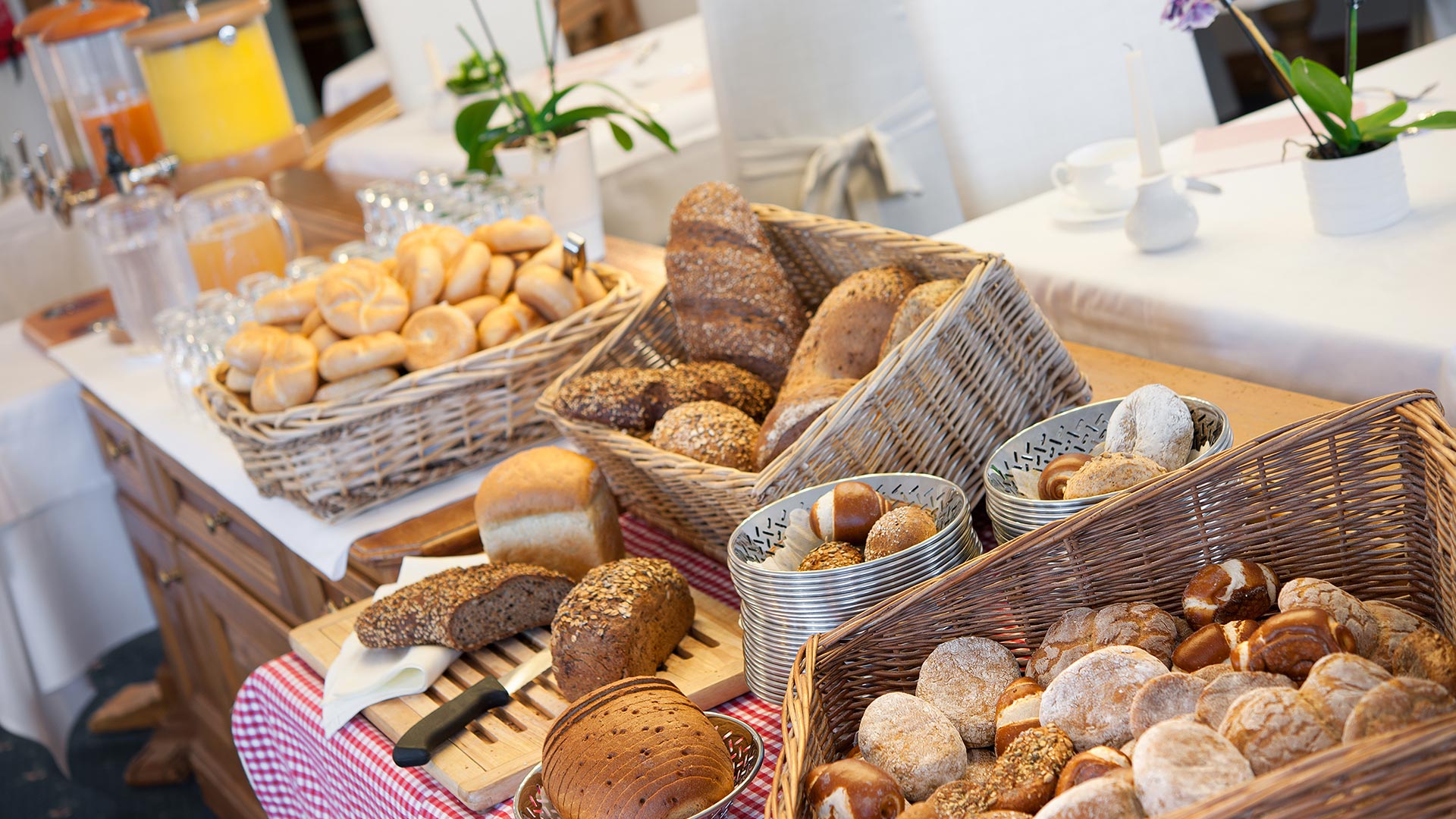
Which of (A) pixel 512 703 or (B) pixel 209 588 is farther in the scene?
(B) pixel 209 588

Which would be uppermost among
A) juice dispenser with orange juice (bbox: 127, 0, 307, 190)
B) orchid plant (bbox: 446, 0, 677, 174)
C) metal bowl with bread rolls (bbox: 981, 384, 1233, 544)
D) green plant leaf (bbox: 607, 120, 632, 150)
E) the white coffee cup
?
juice dispenser with orange juice (bbox: 127, 0, 307, 190)

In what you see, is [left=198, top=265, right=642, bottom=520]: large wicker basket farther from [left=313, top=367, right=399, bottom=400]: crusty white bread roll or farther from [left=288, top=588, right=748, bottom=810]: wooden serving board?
[left=288, top=588, right=748, bottom=810]: wooden serving board

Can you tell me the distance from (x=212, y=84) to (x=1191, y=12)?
1.78m

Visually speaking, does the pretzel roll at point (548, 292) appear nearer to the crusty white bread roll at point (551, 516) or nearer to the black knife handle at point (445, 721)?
the crusty white bread roll at point (551, 516)

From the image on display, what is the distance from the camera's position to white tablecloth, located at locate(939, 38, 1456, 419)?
900mm

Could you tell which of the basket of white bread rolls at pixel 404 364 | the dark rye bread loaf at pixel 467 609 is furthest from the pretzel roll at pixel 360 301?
the dark rye bread loaf at pixel 467 609

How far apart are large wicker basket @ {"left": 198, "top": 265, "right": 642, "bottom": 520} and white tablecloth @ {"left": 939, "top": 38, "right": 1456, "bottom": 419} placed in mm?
454

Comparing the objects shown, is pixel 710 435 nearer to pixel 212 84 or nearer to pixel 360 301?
pixel 360 301

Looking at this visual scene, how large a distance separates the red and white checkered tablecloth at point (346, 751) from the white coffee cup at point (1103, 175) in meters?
0.60

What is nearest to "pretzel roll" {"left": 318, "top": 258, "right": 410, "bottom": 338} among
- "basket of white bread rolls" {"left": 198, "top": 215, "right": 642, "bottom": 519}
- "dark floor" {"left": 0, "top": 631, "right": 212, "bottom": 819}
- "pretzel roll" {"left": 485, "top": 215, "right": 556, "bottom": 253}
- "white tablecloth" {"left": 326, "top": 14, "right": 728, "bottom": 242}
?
"basket of white bread rolls" {"left": 198, "top": 215, "right": 642, "bottom": 519}

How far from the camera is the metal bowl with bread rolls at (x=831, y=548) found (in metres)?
0.70

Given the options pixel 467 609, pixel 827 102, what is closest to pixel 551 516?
pixel 467 609

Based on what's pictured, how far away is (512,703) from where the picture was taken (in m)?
0.83

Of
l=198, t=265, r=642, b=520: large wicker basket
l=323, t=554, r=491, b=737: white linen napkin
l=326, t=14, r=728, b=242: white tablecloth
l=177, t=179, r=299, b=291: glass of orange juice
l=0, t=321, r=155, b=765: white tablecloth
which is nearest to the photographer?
l=323, t=554, r=491, b=737: white linen napkin
